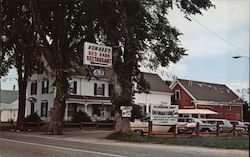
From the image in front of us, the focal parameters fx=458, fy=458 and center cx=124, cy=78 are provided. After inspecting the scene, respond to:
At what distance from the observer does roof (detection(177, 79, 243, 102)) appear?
215 feet

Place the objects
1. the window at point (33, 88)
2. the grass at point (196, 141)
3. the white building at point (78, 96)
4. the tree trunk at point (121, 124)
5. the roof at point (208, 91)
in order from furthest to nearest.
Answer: the roof at point (208, 91) → the window at point (33, 88) → the white building at point (78, 96) → the tree trunk at point (121, 124) → the grass at point (196, 141)

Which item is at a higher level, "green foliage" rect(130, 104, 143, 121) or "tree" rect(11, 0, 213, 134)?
"tree" rect(11, 0, 213, 134)

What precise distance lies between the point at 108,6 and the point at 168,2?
371 centimetres

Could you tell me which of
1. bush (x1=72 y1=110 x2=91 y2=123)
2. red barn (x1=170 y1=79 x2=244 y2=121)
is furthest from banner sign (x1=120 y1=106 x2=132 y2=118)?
red barn (x1=170 y1=79 x2=244 y2=121)

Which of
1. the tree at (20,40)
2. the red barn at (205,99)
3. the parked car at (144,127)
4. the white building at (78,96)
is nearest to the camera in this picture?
the parked car at (144,127)

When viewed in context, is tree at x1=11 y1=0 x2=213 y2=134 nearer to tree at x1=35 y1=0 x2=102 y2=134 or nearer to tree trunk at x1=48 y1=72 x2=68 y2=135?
tree at x1=35 y1=0 x2=102 y2=134

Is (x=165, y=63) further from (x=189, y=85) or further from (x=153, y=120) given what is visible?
(x=189, y=85)

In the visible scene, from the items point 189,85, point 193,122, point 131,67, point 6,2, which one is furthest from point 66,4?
point 189,85

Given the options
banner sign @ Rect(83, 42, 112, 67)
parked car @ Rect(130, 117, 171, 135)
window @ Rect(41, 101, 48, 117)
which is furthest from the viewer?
window @ Rect(41, 101, 48, 117)

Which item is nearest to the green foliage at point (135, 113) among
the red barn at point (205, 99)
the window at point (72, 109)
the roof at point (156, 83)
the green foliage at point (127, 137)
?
the green foliage at point (127, 137)

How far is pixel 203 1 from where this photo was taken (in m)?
29.2

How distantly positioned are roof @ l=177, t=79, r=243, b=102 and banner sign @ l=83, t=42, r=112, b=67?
1441 inches

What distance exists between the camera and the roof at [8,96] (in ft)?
272

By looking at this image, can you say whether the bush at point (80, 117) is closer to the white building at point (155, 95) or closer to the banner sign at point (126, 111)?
the white building at point (155, 95)
